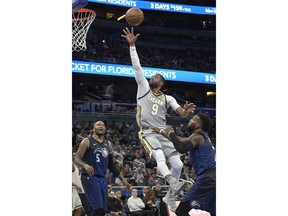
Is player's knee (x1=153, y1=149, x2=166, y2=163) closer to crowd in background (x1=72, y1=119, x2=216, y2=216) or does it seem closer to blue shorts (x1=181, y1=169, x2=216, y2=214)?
blue shorts (x1=181, y1=169, x2=216, y2=214)

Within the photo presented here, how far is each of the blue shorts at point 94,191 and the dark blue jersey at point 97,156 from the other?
83 mm

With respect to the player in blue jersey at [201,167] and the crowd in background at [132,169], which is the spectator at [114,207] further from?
the player in blue jersey at [201,167]

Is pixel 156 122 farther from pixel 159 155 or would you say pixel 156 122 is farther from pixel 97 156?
pixel 97 156

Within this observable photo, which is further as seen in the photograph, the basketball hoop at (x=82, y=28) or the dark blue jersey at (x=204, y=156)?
the basketball hoop at (x=82, y=28)

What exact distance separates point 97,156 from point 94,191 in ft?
1.50

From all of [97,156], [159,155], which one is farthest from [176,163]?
[97,156]

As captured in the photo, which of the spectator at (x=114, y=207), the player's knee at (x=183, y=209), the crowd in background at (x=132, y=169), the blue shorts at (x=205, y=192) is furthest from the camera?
the crowd in background at (x=132, y=169)

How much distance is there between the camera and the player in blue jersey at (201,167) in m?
7.31

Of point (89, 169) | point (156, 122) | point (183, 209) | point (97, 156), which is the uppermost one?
point (156, 122)

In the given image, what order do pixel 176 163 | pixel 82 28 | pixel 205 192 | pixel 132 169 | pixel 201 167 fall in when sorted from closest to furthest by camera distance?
pixel 205 192 < pixel 201 167 < pixel 176 163 < pixel 82 28 < pixel 132 169

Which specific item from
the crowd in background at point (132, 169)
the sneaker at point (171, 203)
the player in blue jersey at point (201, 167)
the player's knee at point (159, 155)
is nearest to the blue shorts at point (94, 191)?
the player's knee at point (159, 155)

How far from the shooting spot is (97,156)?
7.60 meters

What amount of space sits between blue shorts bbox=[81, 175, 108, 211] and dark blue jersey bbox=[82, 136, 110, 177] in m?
0.08
